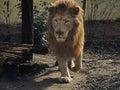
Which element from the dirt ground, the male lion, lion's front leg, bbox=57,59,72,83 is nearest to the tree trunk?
the dirt ground

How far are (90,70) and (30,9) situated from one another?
155 centimetres

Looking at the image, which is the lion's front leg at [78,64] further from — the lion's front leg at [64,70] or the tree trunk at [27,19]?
the tree trunk at [27,19]

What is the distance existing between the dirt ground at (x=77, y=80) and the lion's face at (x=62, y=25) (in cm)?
76

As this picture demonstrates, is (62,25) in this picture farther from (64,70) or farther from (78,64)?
(78,64)

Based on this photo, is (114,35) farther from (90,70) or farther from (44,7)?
(90,70)

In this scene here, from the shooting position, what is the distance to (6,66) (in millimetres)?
8156

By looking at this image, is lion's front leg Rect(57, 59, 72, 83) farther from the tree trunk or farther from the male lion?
the tree trunk

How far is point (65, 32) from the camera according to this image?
7.76 metres

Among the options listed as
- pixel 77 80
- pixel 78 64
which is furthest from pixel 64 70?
pixel 78 64

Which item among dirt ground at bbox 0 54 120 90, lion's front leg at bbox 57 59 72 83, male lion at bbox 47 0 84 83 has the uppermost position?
male lion at bbox 47 0 84 83

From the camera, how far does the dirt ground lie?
25.4 feet

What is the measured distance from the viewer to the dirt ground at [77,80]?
7746mm

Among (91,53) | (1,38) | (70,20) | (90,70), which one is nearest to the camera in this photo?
(70,20)

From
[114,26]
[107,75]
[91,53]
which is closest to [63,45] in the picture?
[107,75]
